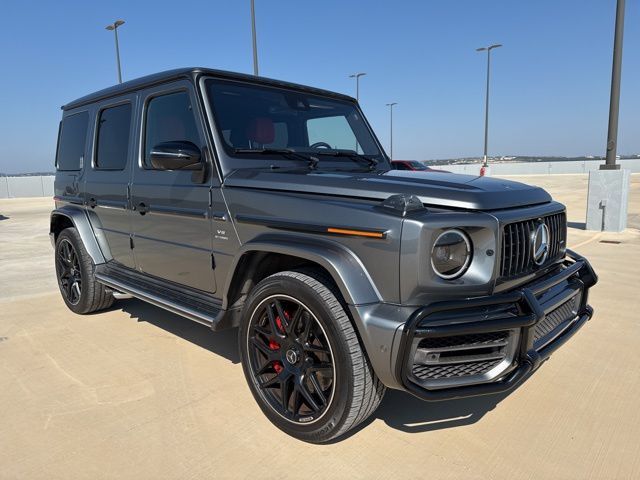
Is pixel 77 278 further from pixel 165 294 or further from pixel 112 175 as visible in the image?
pixel 165 294

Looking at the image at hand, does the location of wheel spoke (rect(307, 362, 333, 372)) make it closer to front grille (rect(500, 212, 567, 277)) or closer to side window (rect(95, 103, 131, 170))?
front grille (rect(500, 212, 567, 277))

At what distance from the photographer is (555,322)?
255cm

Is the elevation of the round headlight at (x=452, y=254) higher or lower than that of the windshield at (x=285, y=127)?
lower

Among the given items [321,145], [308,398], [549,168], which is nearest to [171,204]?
[321,145]

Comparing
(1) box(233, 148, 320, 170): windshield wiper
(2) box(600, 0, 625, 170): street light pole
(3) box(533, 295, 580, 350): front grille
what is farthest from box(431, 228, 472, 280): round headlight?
(2) box(600, 0, 625, 170): street light pole

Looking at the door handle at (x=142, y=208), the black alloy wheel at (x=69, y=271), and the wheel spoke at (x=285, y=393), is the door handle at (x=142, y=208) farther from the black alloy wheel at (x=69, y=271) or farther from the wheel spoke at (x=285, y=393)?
the wheel spoke at (x=285, y=393)

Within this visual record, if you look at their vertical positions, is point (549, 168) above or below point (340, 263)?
below

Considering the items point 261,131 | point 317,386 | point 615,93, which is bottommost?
point 317,386

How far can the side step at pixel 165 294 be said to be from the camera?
2.94 meters

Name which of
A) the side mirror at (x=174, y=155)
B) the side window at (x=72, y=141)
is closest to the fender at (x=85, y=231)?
the side window at (x=72, y=141)

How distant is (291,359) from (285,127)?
5.53 feet

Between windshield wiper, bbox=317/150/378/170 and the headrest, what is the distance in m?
0.38

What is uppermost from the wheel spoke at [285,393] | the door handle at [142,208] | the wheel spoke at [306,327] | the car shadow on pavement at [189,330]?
the door handle at [142,208]

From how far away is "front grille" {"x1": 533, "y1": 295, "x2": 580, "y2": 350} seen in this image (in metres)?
2.34
